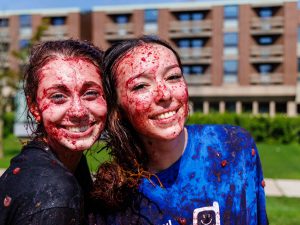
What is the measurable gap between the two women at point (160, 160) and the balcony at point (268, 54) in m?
40.7

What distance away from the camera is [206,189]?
2016 mm

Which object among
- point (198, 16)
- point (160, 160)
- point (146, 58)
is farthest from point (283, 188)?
point (198, 16)

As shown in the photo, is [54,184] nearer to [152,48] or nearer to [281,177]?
[152,48]

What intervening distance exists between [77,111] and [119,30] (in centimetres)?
4327

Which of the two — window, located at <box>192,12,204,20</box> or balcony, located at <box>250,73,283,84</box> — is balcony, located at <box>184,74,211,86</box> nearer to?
balcony, located at <box>250,73,283,84</box>

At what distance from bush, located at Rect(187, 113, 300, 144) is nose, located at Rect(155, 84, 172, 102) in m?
23.1

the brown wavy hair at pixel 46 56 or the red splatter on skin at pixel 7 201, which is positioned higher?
the brown wavy hair at pixel 46 56

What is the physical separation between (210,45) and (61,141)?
41.5 metres

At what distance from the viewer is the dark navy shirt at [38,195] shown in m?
1.44

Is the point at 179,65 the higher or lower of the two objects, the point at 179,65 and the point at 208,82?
the higher

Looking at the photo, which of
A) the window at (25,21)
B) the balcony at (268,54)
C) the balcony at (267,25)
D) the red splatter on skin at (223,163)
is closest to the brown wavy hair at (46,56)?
the red splatter on skin at (223,163)

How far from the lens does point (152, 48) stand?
2041 millimetres

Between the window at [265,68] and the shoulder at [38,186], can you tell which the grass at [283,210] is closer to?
the shoulder at [38,186]

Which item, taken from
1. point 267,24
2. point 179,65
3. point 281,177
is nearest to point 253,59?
point 267,24
